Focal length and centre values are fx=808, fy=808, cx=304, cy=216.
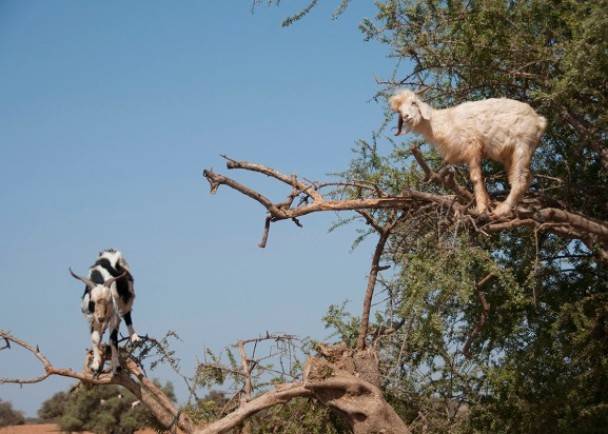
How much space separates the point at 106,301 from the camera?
7.23 metres

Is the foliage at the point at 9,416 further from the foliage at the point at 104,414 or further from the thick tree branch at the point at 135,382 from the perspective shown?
the thick tree branch at the point at 135,382

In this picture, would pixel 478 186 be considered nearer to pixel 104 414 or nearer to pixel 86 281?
pixel 86 281

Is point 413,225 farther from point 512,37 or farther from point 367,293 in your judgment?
point 512,37

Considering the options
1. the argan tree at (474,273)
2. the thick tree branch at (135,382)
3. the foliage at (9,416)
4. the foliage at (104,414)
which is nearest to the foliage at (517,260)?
the argan tree at (474,273)

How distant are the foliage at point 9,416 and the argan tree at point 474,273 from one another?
21508 mm

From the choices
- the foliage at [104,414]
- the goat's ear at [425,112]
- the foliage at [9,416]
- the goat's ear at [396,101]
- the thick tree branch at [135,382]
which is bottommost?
the thick tree branch at [135,382]

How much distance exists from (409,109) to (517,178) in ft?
3.01

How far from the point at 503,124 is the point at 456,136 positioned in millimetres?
342

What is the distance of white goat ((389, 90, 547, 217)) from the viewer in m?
5.75

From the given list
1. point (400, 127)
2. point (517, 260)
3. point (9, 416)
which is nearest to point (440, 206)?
point (400, 127)

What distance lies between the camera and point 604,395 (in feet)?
26.1

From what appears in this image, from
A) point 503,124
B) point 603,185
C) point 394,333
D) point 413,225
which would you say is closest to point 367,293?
point 394,333

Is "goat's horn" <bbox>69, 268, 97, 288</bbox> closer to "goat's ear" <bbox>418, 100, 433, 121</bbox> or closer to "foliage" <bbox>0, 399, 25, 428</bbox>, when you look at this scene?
"goat's ear" <bbox>418, 100, 433, 121</bbox>

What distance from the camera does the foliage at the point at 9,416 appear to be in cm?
2648
